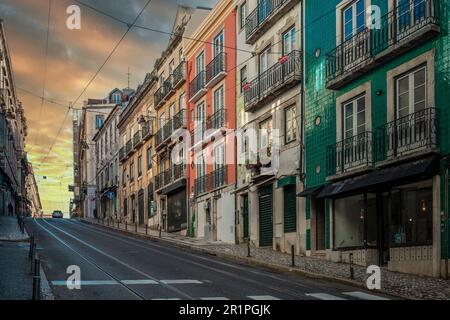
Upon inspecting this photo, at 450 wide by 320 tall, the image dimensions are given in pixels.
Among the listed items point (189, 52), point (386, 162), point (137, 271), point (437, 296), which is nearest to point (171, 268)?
point (137, 271)

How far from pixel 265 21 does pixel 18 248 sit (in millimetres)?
13145

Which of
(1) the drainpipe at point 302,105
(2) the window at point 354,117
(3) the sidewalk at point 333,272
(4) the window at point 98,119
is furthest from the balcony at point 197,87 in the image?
(4) the window at point 98,119

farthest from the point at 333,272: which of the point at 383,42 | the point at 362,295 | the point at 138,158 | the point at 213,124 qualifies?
the point at 138,158

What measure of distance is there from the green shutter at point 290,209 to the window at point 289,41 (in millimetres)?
5327

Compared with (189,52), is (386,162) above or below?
below

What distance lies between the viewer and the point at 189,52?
131ft

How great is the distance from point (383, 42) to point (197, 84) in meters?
19.0

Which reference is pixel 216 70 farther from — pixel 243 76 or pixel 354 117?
pixel 354 117

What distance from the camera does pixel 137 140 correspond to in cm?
5416

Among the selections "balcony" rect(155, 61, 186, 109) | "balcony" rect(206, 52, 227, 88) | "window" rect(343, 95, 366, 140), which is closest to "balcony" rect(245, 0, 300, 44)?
"balcony" rect(206, 52, 227, 88)

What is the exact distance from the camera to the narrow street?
14.1m

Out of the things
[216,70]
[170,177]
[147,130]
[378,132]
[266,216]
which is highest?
[216,70]

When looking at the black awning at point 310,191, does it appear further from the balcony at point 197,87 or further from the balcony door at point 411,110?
the balcony at point 197,87
